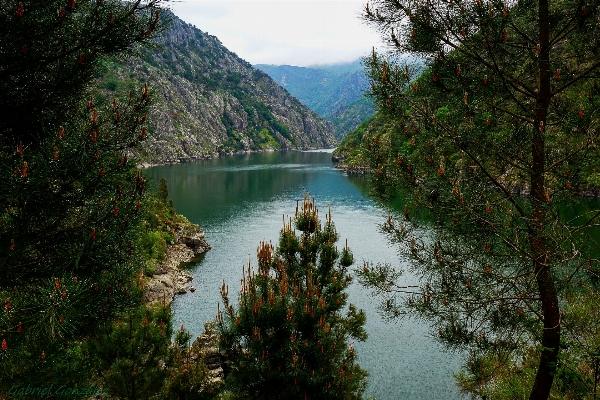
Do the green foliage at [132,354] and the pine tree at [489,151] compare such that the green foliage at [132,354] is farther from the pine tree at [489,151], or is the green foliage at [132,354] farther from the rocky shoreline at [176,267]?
the rocky shoreline at [176,267]

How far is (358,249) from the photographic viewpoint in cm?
4322

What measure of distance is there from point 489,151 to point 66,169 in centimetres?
729

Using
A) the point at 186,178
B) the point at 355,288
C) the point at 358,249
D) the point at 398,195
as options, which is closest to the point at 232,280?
the point at 355,288

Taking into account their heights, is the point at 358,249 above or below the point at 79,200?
below

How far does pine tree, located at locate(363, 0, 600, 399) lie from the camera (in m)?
7.10

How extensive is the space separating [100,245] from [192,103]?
202 m

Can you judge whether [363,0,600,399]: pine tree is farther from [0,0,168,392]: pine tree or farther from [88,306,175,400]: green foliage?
[88,306,175,400]: green foliage

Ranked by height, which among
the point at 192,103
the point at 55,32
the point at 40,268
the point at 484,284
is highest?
the point at 192,103

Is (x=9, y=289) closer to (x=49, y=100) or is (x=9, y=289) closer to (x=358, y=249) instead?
(x=49, y=100)

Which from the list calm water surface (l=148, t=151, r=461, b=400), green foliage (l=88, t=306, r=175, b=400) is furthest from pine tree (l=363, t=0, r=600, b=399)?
green foliage (l=88, t=306, r=175, b=400)

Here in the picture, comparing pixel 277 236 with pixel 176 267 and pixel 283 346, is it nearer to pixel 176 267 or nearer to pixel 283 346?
pixel 176 267

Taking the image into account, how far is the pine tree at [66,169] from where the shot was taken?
5887 millimetres

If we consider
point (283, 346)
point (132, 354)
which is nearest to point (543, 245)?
point (283, 346)

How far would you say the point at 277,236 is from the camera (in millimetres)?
49781
